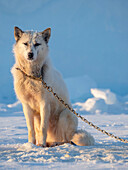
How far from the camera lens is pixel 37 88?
Answer: 3.46 metres

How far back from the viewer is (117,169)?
7.07ft

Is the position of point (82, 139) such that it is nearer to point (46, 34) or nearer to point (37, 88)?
point (37, 88)

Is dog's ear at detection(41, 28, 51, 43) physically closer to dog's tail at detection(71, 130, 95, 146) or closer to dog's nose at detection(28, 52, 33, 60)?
dog's nose at detection(28, 52, 33, 60)

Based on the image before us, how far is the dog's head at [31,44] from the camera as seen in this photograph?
10.9ft

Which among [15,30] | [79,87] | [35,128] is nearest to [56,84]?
[35,128]

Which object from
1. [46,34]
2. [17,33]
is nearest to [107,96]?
[46,34]

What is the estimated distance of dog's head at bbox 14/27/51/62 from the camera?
131 inches

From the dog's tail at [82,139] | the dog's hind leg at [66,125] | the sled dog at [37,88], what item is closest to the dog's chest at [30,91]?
the sled dog at [37,88]

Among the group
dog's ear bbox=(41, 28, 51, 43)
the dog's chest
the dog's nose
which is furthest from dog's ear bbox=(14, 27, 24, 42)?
the dog's chest

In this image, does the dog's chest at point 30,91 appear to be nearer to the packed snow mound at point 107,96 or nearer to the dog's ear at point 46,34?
the dog's ear at point 46,34

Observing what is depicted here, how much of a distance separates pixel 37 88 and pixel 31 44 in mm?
631

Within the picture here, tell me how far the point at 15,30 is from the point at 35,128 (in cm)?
157

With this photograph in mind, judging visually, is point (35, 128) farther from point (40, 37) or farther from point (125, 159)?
point (125, 159)

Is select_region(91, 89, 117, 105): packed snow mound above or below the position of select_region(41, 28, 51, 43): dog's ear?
above
